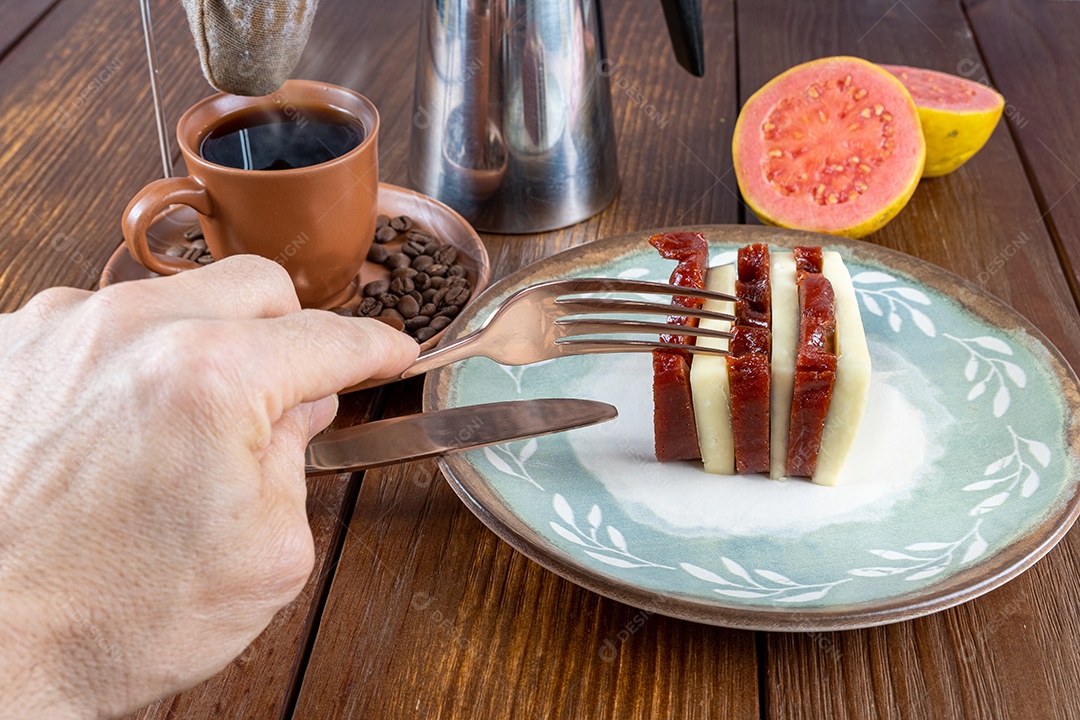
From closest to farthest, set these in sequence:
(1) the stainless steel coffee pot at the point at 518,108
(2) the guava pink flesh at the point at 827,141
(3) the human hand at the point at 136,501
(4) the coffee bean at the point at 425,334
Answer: (3) the human hand at the point at 136,501 → (4) the coffee bean at the point at 425,334 → (1) the stainless steel coffee pot at the point at 518,108 → (2) the guava pink flesh at the point at 827,141

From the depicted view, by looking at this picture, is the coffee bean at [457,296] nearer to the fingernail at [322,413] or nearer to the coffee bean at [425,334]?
the coffee bean at [425,334]

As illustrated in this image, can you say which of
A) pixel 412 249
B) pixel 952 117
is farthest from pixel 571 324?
pixel 952 117

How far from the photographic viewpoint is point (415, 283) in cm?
119

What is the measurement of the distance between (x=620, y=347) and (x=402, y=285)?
1.15ft

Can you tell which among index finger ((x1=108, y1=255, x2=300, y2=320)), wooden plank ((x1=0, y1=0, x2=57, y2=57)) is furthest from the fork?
wooden plank ((x1=0, y1=0, x2=57, y2=57))

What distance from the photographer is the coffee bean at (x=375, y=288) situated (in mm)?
1180

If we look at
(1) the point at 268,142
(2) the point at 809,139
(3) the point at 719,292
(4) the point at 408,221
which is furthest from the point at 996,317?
(1) the point at 268,142

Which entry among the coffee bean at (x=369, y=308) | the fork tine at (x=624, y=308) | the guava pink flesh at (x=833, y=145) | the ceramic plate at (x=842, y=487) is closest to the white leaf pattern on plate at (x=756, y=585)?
the ceramic plate at (x=842, y=487)

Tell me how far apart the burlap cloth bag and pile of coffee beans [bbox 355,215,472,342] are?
273 millimetres

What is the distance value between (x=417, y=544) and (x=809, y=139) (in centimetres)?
82

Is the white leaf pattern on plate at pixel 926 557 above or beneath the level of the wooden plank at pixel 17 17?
above

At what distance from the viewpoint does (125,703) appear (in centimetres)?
63

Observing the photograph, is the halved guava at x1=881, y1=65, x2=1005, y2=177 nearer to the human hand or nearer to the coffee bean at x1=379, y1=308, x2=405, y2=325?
the coffee bean at x1=379, y1=308, x2=405, y2=325

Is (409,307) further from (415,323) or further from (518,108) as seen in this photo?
(518,108)
